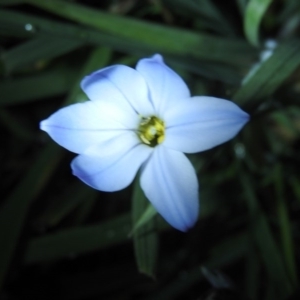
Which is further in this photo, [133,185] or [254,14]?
[133,185]

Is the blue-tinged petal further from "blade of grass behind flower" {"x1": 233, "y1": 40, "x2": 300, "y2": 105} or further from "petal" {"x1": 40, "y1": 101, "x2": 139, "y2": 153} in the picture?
"blade of grass behind flower" {"x1": 233, "y1": 40, "x2": 300, "y2": 105}

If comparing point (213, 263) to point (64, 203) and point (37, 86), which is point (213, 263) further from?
point (37, 86)

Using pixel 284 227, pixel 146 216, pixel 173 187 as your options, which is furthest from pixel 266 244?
pixel 173 187

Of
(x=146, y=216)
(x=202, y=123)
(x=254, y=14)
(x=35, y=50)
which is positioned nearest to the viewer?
(x=202, y=123)

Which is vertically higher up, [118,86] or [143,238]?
[118,86]

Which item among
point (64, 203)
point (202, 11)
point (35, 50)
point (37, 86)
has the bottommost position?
point (64, 203)

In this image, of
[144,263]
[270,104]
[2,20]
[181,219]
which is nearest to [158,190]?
[181,219]

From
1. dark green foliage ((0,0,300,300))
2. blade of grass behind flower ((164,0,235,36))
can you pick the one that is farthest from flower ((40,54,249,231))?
blade of grass behind flower ((164,0,235,36))
